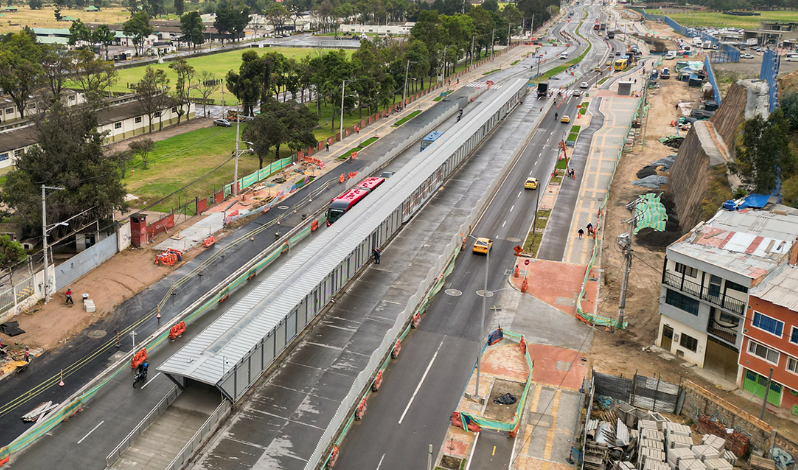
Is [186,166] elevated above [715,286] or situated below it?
below

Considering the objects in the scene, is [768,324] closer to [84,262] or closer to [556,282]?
[556,282]

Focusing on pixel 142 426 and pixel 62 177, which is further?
pixel 62 177

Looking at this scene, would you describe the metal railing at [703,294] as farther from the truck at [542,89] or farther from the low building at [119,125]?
the truck at [542,89]

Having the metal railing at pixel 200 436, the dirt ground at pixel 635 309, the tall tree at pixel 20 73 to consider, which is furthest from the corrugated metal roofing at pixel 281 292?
the tall tree at pixel 20 73


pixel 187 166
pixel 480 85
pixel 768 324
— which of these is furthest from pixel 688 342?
pixel 480 85

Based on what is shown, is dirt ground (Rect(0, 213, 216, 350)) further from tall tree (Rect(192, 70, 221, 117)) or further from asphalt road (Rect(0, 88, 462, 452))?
tall tree (Rect(192, 70, 221, 117))

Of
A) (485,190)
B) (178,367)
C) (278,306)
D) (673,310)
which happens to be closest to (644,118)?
(485,190)

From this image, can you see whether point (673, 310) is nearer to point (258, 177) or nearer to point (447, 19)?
point (258, 177)

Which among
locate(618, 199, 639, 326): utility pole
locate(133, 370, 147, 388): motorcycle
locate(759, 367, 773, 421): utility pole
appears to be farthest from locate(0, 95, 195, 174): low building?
locate(759, 367, 773, 421): utility pole
